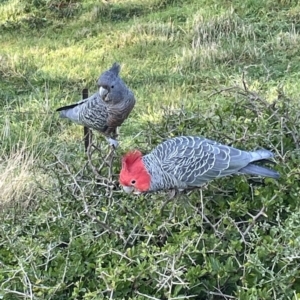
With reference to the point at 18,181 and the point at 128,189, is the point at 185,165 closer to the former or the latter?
the point at 128,189

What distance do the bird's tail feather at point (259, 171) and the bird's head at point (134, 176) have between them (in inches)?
11.1

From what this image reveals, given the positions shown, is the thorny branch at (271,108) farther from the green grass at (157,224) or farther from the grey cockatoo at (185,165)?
the grey cockatoo at (185,165)

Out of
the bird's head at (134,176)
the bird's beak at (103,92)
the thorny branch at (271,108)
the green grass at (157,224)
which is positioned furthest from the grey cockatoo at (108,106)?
the bird's head at (134,176)

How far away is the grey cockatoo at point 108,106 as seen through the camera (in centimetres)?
248

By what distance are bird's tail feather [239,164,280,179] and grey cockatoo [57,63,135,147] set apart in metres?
0.76

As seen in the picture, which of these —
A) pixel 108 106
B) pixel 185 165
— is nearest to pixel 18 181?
pixel 108 106

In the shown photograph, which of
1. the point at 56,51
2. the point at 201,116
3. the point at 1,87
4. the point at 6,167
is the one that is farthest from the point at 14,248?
the point at 56,51

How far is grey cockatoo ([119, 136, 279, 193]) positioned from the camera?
178 cm

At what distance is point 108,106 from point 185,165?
0.69 metres

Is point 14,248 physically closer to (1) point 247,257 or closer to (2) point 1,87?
(1) point 247,257

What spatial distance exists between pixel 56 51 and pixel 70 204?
14.3 feet

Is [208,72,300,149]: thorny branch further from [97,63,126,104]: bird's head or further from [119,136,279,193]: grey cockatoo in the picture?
[97,63,126,104]: bird's head

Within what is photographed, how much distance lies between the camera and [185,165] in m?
1.88

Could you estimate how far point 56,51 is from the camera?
6043mm
